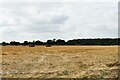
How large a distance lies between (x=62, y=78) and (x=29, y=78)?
2222 mm

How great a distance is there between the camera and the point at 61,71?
26.7 metres

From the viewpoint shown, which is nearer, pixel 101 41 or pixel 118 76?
pixel 118 76

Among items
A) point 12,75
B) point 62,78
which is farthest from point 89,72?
point 12,75

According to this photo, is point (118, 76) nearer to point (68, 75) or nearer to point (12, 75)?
point (68, 75)

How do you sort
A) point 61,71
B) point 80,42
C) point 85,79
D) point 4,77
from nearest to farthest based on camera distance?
point 85,79
point 4,77
point 61,71
point 80,42

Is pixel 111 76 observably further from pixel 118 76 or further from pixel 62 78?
pixel 62 78

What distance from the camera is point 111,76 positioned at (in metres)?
23.8

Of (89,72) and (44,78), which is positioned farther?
(89,72)

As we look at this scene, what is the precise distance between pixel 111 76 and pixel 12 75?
22.1ft

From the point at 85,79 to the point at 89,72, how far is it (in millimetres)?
2626

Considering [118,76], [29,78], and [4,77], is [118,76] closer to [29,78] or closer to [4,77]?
[29,78]

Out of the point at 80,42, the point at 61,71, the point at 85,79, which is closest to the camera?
the point at 85,79

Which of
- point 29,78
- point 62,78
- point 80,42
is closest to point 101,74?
point 62,78

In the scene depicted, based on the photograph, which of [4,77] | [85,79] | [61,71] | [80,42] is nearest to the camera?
[85,79]
